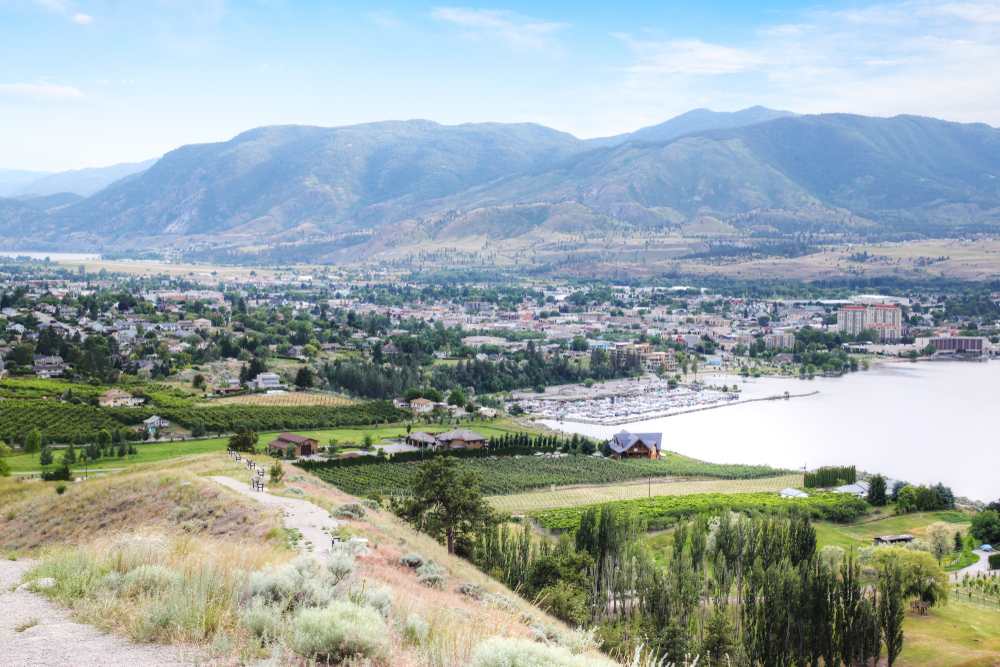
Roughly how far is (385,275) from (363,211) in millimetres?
84980

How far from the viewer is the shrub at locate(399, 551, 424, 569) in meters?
7.06

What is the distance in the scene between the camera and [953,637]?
37.7 feet

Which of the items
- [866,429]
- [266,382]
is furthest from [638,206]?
[266,382]

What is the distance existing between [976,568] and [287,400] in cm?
2138

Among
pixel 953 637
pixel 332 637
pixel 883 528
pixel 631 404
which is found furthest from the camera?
pixel 631 404

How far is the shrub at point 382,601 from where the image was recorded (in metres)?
4.35

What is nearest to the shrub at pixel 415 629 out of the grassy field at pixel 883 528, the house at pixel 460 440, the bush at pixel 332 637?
the bush at pixel 332 637

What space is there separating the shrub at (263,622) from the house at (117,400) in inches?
893

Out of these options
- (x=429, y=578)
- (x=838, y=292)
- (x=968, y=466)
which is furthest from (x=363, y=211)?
(x=429, y=578)

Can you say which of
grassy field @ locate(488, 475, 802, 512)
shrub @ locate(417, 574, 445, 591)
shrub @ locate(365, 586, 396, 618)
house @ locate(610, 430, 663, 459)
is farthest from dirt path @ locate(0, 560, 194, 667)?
house @ locate(610, 430, 663, 459)

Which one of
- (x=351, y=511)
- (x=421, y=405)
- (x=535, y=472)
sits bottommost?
(x=535, y=472)

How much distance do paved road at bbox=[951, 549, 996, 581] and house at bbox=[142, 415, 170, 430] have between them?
1912 cm

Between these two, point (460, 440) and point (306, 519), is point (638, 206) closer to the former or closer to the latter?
point (460, 440)

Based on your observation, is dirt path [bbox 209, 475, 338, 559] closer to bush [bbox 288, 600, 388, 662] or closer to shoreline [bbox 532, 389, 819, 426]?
bush [bbox 288, 600, 388, 662]
